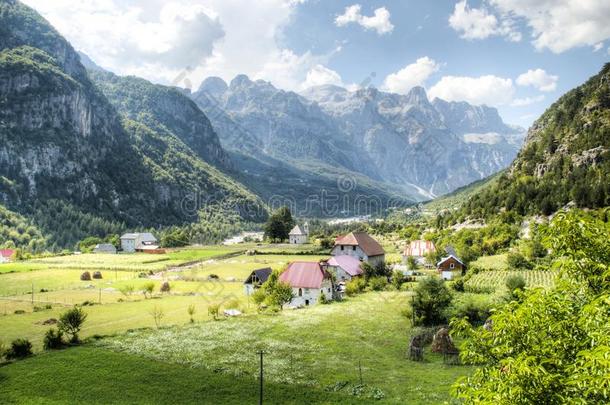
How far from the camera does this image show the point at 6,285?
285 feet

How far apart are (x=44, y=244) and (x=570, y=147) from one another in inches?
8331

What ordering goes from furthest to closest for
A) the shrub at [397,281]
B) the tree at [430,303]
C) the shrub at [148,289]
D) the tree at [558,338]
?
the shrub at [397,281] < the shrub at [148,289] < the tree at [430,303] < the tree at [558,338]

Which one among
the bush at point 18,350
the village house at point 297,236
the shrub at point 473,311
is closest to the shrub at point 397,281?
the shrub at point 473,311

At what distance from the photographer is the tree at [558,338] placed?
10734 mm

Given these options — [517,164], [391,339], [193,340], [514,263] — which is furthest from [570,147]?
[193,340]

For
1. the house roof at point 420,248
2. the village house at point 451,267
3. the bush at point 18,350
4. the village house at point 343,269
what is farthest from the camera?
the house roof at point 420,248

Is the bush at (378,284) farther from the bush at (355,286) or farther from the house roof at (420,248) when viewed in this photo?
Result: the house roof at (420,248)

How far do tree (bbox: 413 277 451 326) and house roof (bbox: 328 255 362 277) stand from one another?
1246 inches

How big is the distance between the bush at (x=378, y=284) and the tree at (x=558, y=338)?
220ft

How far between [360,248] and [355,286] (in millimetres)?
23552

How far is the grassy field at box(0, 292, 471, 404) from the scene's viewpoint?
31859mm

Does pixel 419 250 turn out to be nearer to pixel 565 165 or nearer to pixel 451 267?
pixel 451 267

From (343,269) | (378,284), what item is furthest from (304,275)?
(378,284)

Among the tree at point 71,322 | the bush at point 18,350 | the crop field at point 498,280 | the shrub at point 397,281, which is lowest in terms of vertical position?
the crop field at point 498,280
